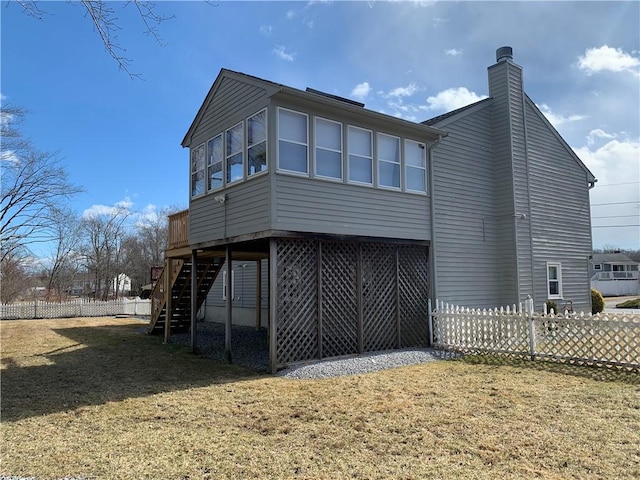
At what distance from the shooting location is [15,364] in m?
9.67

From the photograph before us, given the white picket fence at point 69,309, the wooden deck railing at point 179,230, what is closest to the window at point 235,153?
the wooden deck railing at point 179,230

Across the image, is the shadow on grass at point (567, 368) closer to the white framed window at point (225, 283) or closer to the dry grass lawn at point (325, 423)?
the dry grass lawn at point (325, 423)

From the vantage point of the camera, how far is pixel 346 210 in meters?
9.94

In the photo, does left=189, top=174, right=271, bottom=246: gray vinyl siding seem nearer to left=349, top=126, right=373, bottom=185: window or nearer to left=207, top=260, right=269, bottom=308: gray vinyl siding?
left=349, top=126, right=373, bottom=185: window

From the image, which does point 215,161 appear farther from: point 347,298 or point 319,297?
point 347,298

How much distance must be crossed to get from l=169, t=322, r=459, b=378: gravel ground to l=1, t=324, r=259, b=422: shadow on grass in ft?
1.88

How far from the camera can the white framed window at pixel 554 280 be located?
14375 mm

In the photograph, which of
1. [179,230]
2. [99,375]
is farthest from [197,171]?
[99,375]

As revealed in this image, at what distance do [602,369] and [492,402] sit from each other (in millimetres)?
3727

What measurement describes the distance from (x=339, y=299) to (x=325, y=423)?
478 centimetres

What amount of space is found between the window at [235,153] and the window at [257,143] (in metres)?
0.34

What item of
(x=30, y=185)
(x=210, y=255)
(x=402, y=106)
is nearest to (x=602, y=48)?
(x=402, y=106)

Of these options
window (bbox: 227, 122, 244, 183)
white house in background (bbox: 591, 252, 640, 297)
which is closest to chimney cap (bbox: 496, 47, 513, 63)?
window (bbox: 227, 122, 244, 183)

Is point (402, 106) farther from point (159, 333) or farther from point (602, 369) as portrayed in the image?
point (159, 333)
